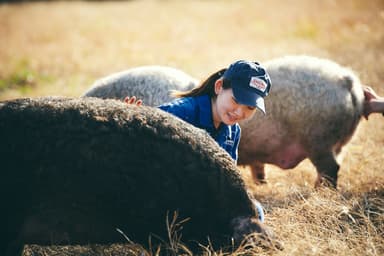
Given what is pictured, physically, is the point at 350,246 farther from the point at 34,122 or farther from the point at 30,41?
the point at 30,41

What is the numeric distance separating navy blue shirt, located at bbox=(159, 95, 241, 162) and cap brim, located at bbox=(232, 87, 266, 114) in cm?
37

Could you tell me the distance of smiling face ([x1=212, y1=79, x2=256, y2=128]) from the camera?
317cm

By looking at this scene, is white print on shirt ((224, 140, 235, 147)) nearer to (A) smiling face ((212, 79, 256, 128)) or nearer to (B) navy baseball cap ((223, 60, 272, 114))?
(A) smiling face ((212, 79, 256, 128))

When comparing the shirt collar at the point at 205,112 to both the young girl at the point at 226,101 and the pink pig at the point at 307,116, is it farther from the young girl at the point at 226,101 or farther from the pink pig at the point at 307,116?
the pink pig at the point at 307,116

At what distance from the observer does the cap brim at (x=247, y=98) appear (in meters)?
3.06

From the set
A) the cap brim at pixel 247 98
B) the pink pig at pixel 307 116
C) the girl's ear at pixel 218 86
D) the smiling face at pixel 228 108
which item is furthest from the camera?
the pink pig at pixel 307 116

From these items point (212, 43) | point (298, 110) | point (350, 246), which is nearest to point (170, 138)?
point (350, 246)

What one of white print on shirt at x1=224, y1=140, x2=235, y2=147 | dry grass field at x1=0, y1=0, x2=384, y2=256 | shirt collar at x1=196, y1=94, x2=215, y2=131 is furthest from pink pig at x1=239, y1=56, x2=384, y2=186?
shirt collar at x1=196, y1=94, x2=215, y2=131

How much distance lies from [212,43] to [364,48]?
4.60 metres

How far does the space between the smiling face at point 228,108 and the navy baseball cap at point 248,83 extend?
0.24ft

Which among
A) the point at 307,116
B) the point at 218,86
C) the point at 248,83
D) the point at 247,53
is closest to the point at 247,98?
the point at 248,83

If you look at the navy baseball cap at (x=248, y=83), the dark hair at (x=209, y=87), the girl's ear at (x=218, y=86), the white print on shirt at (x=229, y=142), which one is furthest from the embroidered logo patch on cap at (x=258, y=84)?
the white print on shirt at (x=229, y=142)

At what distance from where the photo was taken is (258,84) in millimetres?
3123

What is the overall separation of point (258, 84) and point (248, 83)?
7 centimetres
